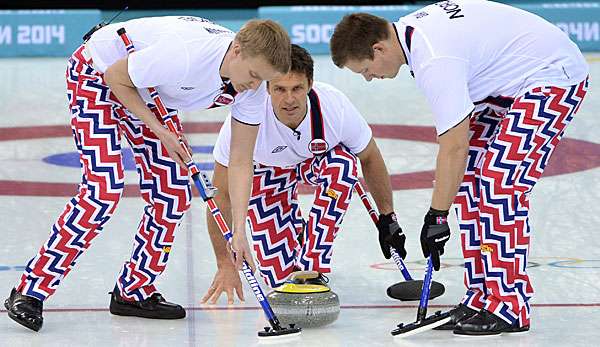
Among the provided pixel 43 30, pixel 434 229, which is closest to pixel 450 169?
pixel 434 229

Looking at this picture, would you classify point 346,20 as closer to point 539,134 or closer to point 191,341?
point 539,134

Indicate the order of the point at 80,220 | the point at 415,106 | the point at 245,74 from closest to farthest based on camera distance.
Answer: the point at 245,74 < the point at 80,220 < the point at 415,106

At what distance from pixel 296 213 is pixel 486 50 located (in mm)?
1373

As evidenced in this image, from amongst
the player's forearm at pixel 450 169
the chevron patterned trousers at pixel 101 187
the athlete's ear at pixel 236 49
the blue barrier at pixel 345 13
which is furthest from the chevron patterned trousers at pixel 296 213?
the blue barrier at pixel 345 13

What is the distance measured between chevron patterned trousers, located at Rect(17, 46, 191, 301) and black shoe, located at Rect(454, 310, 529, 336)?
42.7 inches

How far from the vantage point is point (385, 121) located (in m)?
9.34

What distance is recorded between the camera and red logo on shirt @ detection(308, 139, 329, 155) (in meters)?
4.96

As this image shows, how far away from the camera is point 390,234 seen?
16.3ft

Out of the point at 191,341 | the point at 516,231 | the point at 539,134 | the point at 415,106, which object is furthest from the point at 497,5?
the point at 415,106

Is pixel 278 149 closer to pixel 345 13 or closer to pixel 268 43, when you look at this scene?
pixel 268 43

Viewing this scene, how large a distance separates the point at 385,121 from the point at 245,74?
5.35 meters

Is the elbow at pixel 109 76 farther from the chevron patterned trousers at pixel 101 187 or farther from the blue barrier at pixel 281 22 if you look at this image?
the blue barrier at pixel 281 22

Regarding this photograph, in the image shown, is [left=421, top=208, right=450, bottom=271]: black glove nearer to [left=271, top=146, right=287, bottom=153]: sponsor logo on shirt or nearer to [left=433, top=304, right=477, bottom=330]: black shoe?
[left=433, top=304, right=477, bottom=330]: black shoe

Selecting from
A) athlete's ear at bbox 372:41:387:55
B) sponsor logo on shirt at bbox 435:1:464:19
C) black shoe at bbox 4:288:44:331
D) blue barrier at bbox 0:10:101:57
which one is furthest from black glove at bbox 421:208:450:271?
blue barrier at bbox 0:10:101:57
